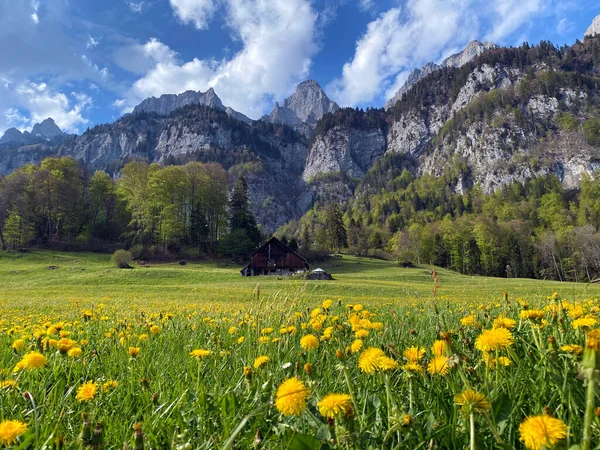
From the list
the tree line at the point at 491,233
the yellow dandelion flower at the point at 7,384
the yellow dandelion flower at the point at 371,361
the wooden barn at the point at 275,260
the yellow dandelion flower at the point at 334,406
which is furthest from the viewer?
the tree line at the point at 491,233

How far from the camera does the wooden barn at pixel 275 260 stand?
4731 cm

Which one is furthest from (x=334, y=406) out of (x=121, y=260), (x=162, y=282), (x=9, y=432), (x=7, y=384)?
(x=121, y=260)

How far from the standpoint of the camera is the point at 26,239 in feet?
159

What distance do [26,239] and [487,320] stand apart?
5985cm

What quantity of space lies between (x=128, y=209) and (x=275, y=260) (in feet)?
79.1

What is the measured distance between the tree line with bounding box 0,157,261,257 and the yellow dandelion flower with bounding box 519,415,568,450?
1949 inches

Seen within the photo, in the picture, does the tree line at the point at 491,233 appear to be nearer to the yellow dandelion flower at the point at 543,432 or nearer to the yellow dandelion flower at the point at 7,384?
the yellow dandelion flower at the point at 543,432

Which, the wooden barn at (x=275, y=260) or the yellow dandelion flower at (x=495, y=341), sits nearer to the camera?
the yellow dandelion flower at (x=495, y=341)

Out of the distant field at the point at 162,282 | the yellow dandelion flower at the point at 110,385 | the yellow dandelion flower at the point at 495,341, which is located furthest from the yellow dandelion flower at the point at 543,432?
the distant field at the point at 162,282

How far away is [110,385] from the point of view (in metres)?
1.94

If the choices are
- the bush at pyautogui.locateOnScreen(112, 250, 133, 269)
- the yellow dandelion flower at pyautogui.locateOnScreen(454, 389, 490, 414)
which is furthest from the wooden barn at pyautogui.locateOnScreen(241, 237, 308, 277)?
the yellow dandelion flower at pyautogui.locateOnScreen(454, 389, 490, 414)

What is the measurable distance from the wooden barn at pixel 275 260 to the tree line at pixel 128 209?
4.42 metres

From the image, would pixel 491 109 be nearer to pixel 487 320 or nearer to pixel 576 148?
pixel 576 148

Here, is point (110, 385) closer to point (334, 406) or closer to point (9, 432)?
point (9, 432)
